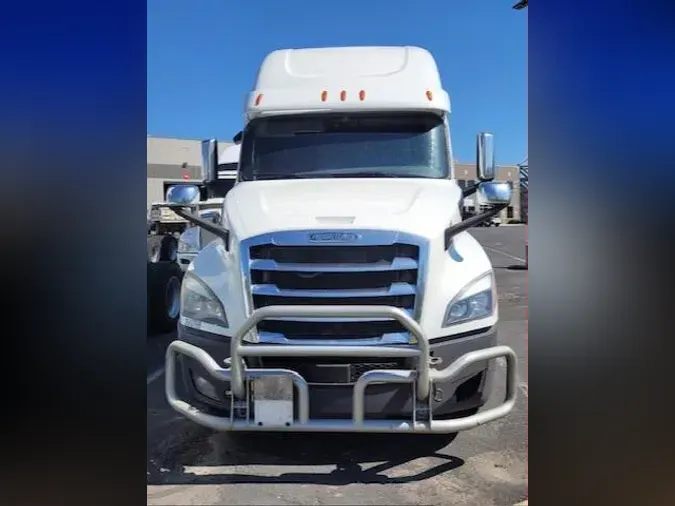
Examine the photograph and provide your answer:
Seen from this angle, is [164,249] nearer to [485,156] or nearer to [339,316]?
[339,316]

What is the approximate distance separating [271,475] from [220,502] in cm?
23

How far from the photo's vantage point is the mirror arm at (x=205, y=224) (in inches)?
91.4

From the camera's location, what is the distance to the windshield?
2.70 m

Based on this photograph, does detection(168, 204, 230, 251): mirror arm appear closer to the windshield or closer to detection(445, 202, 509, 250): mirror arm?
the windshield

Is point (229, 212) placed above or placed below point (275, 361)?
above

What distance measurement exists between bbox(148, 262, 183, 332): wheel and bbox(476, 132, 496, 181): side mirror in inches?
59.5

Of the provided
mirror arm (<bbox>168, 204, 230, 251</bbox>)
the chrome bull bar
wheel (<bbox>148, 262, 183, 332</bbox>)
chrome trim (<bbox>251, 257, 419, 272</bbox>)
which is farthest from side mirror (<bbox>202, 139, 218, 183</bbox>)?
the chrome bull bar

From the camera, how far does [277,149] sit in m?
2.82

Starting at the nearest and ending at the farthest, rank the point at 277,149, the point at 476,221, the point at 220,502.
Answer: the point at 220,502, the point at 476,221, the point at 277,149

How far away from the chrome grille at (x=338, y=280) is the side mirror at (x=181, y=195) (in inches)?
19.2
